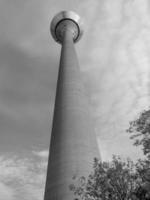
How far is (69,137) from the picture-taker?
2378 centimetres

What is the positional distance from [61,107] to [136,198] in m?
16.3

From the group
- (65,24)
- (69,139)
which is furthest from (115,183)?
(65,24)

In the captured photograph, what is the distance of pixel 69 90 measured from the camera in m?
28.6

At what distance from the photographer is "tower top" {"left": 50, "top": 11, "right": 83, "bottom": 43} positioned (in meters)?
45.7

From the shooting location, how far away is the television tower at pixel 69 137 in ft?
69.7

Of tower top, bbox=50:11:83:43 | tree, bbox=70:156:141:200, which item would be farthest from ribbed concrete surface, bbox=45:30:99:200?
tower top, bbox=50:11:83:43

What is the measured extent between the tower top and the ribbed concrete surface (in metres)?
16.7

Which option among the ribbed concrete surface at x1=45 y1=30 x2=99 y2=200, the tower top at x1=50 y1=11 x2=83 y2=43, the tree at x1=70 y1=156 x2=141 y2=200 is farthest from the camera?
the tower top at x1=50 y1=11 x2=83 y2=43

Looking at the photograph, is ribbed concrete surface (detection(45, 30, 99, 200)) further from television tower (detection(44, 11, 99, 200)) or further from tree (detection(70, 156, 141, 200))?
tree (detection(70, 156, 141, 200))

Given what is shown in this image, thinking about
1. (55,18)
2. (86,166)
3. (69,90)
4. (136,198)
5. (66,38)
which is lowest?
(136,198)

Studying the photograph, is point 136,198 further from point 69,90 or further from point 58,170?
point 69,90

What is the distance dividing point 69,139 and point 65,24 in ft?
94.5

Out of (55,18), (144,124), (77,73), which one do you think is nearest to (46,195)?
(144,124)

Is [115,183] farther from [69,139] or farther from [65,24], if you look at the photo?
[65,24]
